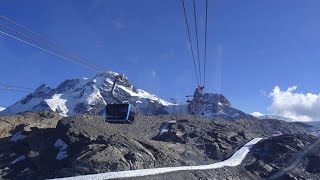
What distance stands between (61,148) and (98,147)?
12.9 meters

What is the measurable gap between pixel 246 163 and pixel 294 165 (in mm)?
9041

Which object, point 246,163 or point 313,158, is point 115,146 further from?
point 313,158

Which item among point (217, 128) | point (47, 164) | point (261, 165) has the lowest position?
point (47, 164)

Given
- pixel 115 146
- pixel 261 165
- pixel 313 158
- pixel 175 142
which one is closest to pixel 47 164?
pixel 115 146

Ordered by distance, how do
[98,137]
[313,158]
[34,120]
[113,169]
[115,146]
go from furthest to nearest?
[34,120] → [313,158] → [98,137] → [115,146] → [113,169]

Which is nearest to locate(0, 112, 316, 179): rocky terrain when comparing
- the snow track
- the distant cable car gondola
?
Result: the snow track

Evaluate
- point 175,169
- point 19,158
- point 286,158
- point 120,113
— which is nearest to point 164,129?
point 286,158

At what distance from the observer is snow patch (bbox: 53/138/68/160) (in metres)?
73.6

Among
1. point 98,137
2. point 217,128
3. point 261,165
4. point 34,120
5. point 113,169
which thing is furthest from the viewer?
point 217,128

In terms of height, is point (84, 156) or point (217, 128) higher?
point (217, 128)

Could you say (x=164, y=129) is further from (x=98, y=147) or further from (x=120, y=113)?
(x=120, y=113)

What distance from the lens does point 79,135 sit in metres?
77.9

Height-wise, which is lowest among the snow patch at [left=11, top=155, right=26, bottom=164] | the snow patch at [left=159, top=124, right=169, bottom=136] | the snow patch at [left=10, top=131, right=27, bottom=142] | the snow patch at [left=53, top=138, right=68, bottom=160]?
the snow patch at [left=11, top=155, right=26, bottom=164]

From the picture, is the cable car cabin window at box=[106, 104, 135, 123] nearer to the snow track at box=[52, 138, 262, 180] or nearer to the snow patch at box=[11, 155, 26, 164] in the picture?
the snow track at box=[52, 138, 262, 180]
